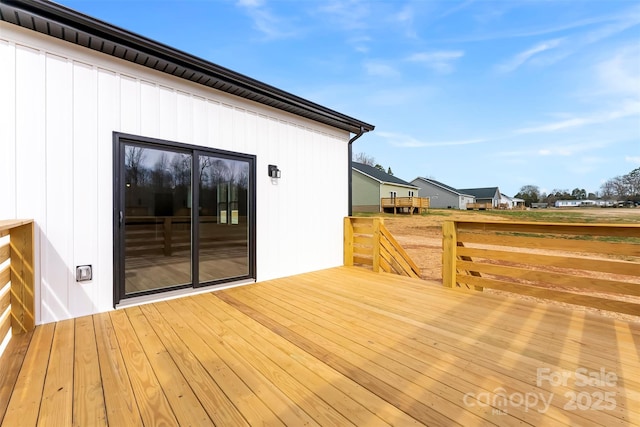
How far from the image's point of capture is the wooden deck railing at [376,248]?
4.72 metres

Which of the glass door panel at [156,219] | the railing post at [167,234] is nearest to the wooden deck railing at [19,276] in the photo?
the glass door panel at [156,219]

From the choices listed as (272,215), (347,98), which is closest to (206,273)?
(272,215)

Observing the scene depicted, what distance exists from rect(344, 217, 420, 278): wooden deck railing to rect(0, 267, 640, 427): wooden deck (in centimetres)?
179

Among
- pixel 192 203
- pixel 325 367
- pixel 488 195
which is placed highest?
pixel 488 195

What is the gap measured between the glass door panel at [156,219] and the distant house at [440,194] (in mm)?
33334

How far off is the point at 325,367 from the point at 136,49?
→ 134 inches

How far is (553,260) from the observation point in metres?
3.00

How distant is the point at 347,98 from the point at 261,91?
9.59 metres

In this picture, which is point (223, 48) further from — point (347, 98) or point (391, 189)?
point (391, 189)

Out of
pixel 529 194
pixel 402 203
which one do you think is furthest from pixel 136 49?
pixel 529 194

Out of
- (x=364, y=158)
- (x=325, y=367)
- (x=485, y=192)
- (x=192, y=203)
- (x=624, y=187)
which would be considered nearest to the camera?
(x=325, y=367)

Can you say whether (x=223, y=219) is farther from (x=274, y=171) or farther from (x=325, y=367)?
(x=325, y=367)

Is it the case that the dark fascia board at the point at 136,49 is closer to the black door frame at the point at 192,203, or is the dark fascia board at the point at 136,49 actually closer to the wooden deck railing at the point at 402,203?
the black door frame at the point at 192,203

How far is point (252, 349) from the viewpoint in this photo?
6.59 feet
